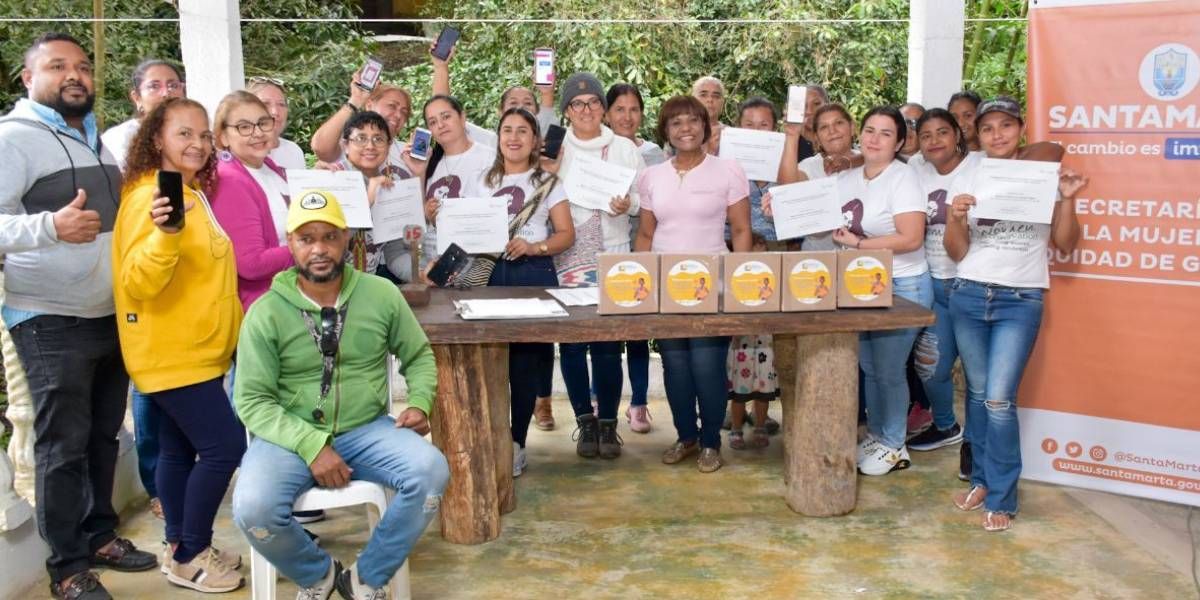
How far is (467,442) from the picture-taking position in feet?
13.0

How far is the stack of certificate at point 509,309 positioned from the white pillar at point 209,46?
1786 mm

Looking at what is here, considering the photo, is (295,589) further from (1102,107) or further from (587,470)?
(1102,107)

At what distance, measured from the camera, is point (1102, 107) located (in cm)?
414

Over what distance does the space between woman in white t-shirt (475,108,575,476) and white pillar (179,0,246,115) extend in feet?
4.53

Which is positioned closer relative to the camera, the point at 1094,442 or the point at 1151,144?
the point at 1151,144

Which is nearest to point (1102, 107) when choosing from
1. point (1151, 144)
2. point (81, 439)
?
point (1151, 144)

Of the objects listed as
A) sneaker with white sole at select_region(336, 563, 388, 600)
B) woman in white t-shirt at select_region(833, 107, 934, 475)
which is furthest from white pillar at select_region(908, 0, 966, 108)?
sneaker with white sole at select_region(336, 563, 388, 600)

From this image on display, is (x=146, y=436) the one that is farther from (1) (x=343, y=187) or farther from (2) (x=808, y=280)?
(2) (x=808, y=280)

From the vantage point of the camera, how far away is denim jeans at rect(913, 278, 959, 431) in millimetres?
4543

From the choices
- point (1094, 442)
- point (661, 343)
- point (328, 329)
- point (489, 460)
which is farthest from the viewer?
point (661, 343)

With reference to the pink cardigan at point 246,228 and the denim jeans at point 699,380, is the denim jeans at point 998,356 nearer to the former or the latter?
the denim jeans at point 699,380

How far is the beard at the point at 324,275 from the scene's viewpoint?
128 inches

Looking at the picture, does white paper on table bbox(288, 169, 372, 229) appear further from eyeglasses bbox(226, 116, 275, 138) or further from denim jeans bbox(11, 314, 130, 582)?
denim jeans bbox(11, 314, 130, 582)

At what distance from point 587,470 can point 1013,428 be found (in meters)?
1.82
